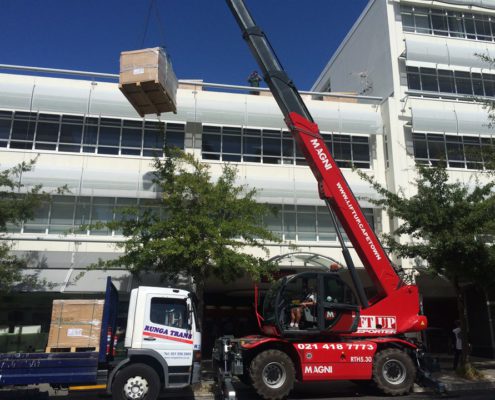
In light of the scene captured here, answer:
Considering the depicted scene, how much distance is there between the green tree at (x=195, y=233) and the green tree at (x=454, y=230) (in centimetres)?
472

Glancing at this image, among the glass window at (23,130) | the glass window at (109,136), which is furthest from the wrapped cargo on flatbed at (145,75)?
the glass window at (23,130)

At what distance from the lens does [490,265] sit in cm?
1354

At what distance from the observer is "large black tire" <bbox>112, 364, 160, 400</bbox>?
30.1 feet

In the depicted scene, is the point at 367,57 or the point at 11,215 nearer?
the point at 11,215

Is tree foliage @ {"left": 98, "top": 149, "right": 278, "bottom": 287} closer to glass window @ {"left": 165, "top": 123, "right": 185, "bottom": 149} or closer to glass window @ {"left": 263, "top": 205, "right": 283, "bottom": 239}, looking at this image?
glass window @ {"left": 263, "top": 205, "right": 283, "bottom": 239}

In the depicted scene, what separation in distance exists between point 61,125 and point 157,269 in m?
8.95

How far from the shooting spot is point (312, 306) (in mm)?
10547

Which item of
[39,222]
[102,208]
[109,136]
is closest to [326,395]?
[102,208]

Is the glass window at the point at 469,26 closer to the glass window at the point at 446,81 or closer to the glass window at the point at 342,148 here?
the glass window at the point at 446,81

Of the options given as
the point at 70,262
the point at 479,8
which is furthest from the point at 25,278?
the point at 479,8

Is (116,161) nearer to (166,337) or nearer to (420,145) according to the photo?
(166,337)

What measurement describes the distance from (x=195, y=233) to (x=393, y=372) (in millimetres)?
6004

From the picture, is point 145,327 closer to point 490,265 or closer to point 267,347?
point 267,347

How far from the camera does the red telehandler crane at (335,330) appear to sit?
33.0 ft
